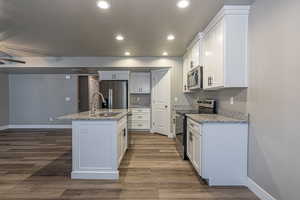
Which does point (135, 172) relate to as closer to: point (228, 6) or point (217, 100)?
point (217, 100)

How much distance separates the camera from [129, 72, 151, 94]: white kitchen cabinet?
6.80 metres

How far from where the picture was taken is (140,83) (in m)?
6.83

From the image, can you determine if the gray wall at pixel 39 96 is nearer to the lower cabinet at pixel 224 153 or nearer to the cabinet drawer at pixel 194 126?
the cabinet drawer at pixel 194 126

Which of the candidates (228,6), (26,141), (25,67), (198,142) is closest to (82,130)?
(198,142)

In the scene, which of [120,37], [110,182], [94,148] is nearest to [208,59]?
[120,37]

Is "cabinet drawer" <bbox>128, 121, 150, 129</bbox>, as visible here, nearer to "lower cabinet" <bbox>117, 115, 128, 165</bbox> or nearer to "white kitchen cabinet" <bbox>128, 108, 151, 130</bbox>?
"white kitchen cabinet" <bbox>128, 108, 151, 130</bbox>

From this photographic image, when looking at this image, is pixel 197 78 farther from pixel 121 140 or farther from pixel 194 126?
pixel 121 140

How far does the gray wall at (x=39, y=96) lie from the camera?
22.7 ft

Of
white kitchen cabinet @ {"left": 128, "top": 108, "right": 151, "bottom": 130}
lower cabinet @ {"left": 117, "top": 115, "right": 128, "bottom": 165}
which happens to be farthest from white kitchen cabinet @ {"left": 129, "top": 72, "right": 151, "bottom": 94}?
lower cabinet @ {"left": 117, "top": 115, "right": 128, "bottom": 165}

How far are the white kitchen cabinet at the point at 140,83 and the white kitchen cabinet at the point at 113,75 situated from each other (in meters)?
0.46

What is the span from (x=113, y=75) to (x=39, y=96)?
2.95 meters

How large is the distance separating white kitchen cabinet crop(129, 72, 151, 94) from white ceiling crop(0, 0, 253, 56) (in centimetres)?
200

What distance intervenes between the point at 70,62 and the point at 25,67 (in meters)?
1.33

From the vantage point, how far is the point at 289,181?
1832 millimetres
